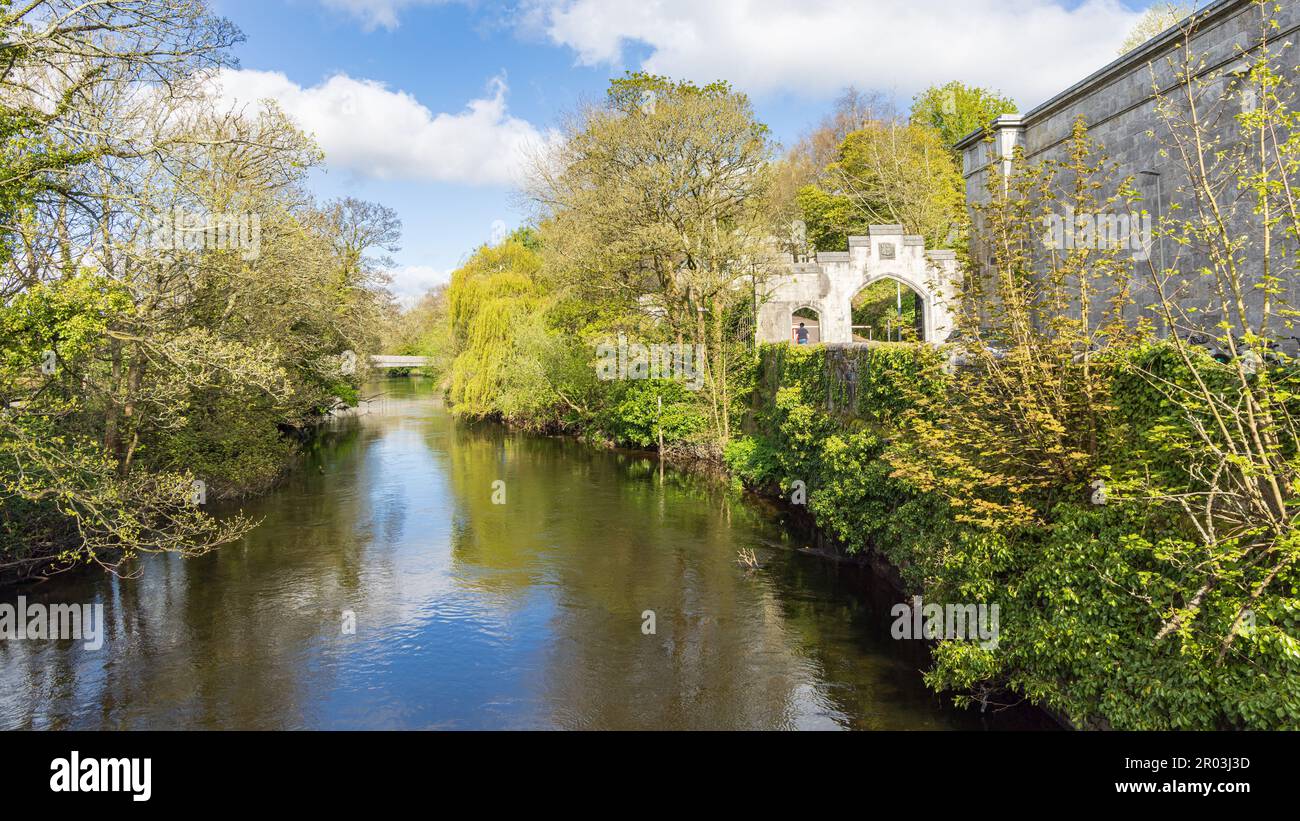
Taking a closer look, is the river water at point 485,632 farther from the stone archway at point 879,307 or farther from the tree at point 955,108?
the tree at point 955,108

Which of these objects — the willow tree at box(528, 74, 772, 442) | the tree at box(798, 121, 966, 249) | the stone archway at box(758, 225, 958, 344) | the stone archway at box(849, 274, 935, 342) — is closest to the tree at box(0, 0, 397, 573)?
the willow tree at box(528, 74, 772, 442)

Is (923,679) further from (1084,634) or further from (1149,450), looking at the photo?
(1149,450)

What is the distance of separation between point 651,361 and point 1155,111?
1886 cm

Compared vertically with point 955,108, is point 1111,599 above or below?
below

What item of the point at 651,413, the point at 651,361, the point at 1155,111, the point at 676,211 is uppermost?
the point at 676,211

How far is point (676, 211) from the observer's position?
2661cm

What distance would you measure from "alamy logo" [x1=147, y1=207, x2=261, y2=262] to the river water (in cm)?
635

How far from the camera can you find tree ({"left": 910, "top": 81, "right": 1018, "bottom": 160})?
40906 mm

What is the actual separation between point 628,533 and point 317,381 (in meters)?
17.4

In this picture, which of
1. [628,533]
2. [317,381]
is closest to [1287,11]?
[628,533]

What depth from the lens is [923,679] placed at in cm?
1056

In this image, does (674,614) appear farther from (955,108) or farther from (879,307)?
(955,108)
